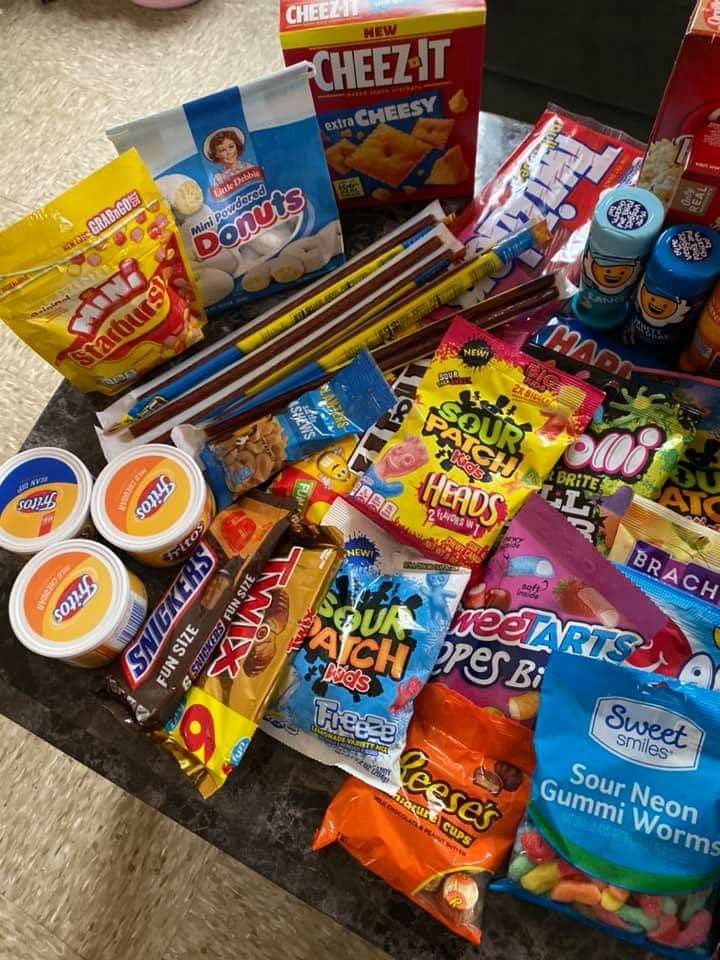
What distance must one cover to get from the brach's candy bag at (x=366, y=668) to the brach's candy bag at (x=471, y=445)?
0.05 meters

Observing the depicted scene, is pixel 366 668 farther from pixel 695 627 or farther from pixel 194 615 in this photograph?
pixel 695 627

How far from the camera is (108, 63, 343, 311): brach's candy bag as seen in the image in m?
0.81

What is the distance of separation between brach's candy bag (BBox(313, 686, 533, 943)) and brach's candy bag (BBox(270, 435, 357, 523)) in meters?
0.23

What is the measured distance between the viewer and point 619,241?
791 mm

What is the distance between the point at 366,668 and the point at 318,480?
22cm

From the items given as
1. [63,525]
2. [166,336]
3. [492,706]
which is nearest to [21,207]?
[166,336]

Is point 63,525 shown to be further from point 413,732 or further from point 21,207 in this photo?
point 21,207

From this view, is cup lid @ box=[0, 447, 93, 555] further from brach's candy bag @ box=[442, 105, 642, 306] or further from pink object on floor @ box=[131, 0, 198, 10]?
pink object on floor @ box=[131, 0, 198, 10]

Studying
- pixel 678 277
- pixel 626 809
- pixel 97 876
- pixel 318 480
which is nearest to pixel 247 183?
pixel 318 480

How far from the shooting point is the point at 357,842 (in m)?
0.72

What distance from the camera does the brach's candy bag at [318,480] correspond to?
34.0 inches

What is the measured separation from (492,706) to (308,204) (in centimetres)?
59

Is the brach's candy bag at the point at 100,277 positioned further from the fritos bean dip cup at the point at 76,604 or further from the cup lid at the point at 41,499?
the fritos bean dip cup at the point at 76,604

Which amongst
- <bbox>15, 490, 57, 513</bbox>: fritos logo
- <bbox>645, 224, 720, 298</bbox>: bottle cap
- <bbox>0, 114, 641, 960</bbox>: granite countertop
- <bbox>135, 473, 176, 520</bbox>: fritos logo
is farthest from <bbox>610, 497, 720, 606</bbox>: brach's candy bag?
<bbox>15, 490, 57, 513</bbox>: fritos logo
